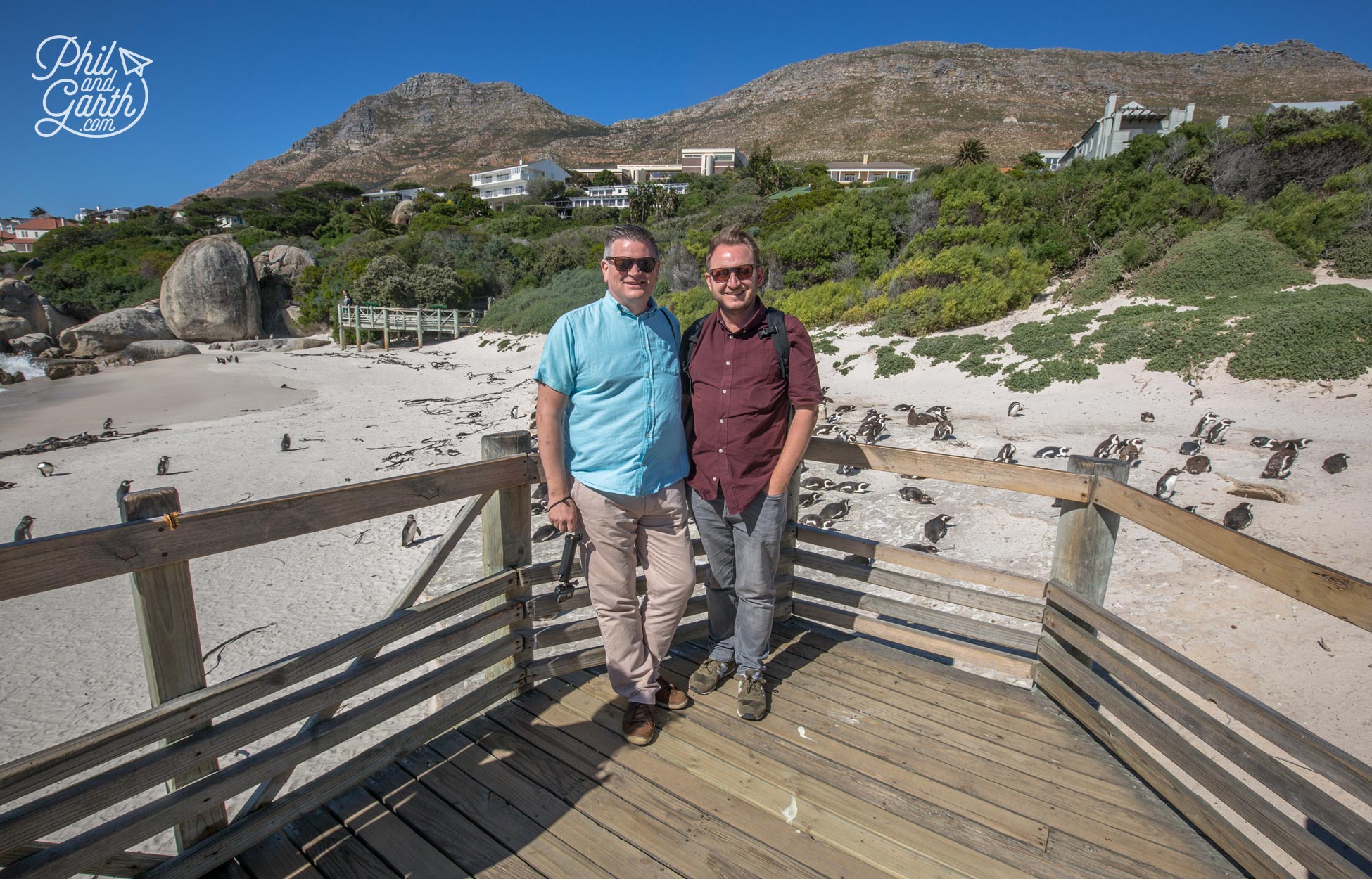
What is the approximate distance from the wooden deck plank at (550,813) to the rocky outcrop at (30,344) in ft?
108

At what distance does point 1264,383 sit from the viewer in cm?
1009

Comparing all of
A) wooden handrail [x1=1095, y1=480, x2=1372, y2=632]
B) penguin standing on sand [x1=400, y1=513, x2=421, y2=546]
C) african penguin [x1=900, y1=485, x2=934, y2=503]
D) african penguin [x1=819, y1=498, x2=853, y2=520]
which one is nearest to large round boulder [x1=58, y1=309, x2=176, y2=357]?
penguin standing on sand [x1=400, y1=513, x2=421, y2=546]

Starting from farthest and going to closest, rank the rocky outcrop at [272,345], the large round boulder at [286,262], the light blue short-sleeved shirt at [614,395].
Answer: the large round boulder at [286,262] < the rocky outcrop at [272,345] < the light blue short-sleeved shirt at [614,395]

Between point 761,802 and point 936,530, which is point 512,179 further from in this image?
point 761,802

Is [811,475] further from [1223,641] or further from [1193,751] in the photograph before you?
[1193,751]

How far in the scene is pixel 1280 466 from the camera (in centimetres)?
740

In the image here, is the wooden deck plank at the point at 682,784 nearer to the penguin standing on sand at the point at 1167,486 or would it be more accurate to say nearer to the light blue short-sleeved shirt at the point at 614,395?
the light blue short-sleeved shirt at the point at 614,395

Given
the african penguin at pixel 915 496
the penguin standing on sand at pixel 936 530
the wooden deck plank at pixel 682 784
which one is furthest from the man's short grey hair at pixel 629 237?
the african penguin at pixel 915 496

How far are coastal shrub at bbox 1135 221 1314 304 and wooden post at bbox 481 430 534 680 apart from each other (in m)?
14.7

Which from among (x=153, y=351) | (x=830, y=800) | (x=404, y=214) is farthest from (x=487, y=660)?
(x=404, y=214)

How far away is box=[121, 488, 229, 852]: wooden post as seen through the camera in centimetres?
182

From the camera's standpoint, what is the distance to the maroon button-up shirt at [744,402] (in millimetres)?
2787

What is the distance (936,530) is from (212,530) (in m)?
6.21

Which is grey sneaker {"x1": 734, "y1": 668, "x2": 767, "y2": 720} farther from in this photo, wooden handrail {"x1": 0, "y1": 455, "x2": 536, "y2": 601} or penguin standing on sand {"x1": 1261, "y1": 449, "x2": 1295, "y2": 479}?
penguin standing on sand {"x1": 1261, "y1": 449, "x2": 1295, "y2": 479}
